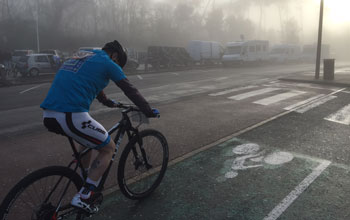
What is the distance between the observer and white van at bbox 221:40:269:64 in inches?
1201

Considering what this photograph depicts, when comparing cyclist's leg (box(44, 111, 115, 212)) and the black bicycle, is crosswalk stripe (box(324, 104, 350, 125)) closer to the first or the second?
the black bicycle

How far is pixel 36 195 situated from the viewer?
8.18ft

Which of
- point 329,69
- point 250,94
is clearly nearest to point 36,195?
point 250,94

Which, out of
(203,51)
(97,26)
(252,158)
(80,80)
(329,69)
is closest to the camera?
(80,80)

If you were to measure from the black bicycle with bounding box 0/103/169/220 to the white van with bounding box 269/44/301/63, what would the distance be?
37.0m

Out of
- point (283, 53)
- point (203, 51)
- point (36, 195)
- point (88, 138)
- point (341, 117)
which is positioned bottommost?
point (341, 117)

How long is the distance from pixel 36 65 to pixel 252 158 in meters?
20.2

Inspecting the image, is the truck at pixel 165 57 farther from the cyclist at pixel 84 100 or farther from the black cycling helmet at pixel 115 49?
the cyclist at pixel 84 100

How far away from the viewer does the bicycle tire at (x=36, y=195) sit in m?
2.34

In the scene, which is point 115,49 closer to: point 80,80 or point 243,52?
point 80,80

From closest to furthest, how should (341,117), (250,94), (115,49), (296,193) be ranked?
1. (115,49)
2. (296,193)
3. (341,117)
4. (250,94)

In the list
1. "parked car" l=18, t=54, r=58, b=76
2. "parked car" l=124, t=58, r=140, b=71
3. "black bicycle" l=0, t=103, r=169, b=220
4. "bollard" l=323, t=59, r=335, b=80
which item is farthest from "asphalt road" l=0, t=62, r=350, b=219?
"parked car" l=124, t=58, r=140, b=71

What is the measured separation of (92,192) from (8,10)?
283ft

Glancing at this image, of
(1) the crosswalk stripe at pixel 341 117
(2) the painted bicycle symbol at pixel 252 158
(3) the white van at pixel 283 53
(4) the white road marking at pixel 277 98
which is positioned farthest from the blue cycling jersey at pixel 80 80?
(3) the white van at pixel 283 53
